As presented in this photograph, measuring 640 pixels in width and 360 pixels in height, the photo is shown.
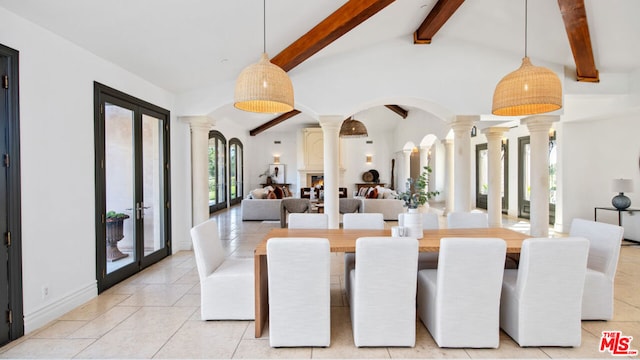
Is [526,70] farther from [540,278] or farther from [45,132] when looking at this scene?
[45,132]

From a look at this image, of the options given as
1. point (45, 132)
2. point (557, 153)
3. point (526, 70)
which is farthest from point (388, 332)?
point (557, 153)

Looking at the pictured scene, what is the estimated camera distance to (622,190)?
5512mm

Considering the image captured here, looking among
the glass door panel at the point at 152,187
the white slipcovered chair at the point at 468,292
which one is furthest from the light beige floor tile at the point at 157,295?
the white slipcovered chair at the point at 468,292

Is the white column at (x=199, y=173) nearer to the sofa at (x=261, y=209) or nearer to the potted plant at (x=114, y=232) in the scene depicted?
the potted plant at (x=114, y=232)

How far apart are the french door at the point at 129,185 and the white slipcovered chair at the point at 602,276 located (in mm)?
4755

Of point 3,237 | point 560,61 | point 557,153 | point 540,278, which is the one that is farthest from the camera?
point 557,153

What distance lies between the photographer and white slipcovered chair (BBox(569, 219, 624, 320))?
270cm

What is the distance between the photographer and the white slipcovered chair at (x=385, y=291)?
86.4 inches

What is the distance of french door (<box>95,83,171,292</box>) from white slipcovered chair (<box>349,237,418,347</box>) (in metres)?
2.95

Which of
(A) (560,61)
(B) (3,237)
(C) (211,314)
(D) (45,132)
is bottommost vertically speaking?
(C) (211,314)

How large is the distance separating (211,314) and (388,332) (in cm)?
154

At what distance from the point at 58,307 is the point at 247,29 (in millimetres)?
3401

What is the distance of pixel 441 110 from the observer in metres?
5.57

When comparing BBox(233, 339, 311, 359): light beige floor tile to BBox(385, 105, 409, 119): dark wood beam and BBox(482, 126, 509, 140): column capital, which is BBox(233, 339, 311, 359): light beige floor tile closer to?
A: BBox(482, 126, 509, 140): column capital
